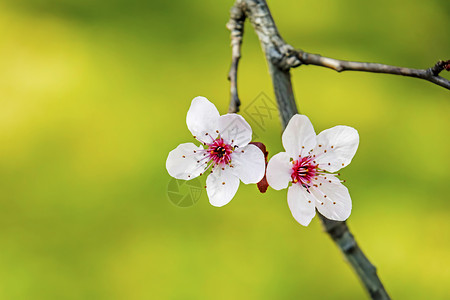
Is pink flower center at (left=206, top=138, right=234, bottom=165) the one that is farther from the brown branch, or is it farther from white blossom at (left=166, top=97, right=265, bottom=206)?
the brown branch

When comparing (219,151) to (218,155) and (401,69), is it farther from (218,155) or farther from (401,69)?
(401,69)

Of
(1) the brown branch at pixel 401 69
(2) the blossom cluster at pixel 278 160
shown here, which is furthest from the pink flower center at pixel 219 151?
(1) the brown branch at pixel 401 69

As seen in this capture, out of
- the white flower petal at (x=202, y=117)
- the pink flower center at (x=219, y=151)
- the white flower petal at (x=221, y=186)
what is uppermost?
the white flower petal at (x=202, y=117)

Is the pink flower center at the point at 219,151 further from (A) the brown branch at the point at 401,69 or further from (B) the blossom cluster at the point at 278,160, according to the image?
(A) the brown branch at the point at 401,69

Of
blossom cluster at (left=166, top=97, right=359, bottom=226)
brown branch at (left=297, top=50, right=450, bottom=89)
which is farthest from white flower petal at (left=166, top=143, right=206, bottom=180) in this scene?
brown branch at (left=297, top=50, right=450, bottom=89)

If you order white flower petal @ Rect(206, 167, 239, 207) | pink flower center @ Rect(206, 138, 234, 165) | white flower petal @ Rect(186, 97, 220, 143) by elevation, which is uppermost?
white flower petal @ Rect(186, 97, 220, 143)

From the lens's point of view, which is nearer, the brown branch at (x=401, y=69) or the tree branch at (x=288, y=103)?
the brown branch at (x=401, y=69)

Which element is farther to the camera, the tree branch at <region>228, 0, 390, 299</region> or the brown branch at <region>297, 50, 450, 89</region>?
the tree branch at <region>228, 0, 390, 299</region>
